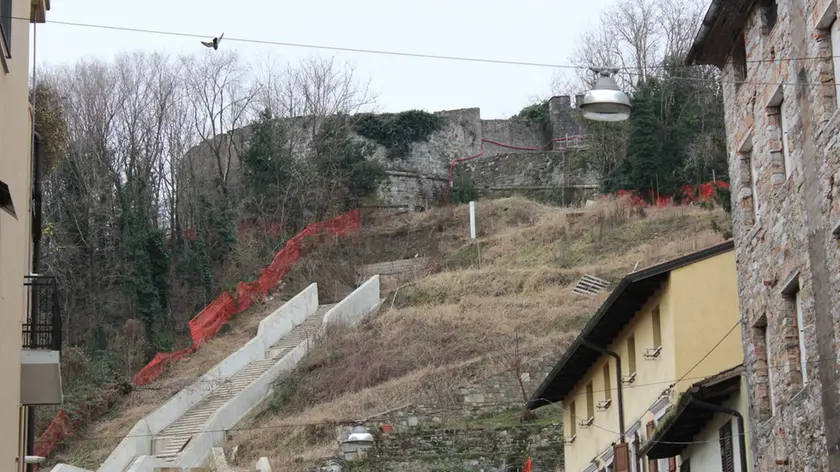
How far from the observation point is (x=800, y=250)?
14.9m

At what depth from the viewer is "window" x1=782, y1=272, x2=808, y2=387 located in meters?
15.1

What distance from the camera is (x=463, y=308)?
151ft

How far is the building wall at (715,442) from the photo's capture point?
58.9 feet

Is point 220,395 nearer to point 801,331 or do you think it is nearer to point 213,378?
point 213,378

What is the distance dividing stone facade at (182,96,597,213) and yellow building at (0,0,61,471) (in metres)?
46.8

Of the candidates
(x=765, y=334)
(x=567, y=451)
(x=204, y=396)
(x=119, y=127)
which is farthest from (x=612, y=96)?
(x=119, y=127)

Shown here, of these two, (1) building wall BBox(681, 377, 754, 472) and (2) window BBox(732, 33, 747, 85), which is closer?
(2) window BBox(732, 33, 747, 85)

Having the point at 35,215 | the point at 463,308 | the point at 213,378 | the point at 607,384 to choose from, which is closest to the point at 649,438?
the point at 607,384

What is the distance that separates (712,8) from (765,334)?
3.85 meters

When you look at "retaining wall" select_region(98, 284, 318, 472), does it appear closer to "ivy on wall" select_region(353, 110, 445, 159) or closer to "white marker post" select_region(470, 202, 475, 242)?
"white marker post" select_region(470, 202, 475, 242)

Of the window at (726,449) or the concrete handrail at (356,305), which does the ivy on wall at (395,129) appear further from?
the window at (726,449)

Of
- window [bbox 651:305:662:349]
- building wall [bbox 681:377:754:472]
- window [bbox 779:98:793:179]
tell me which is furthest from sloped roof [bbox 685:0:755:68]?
window [bbox 651:305:662:349]

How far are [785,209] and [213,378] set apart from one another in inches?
1145

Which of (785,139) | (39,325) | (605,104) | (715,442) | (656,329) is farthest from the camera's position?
(656,329)
